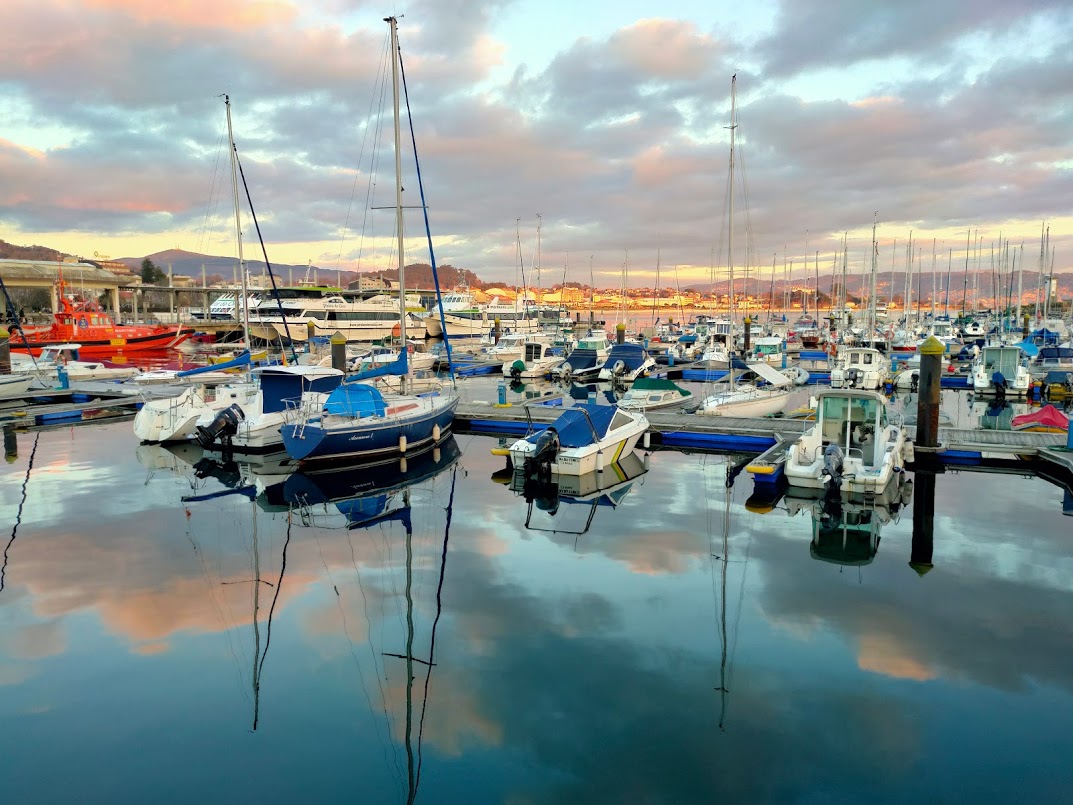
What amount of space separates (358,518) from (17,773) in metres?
9.02

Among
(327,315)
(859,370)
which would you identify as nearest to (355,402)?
(859,370)

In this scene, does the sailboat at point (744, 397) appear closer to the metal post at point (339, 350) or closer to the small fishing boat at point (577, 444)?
the small fishing boat at point (577, 444)

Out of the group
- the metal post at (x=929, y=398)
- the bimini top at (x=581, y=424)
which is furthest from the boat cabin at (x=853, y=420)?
the bimini top at (x=581, y=424)

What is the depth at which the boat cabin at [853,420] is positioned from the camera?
59.8 ft

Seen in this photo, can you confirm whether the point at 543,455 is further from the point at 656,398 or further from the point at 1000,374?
the point at 1000,374

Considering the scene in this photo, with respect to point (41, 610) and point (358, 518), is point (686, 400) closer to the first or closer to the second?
point (358, 518)

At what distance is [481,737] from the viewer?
791cm

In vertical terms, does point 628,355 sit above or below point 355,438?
above

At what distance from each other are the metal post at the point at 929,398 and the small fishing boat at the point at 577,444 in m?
8.43

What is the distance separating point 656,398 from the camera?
29.0 meters

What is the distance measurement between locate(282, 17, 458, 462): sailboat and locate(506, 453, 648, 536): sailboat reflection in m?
3.46

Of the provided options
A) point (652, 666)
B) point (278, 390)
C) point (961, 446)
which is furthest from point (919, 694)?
point (278, 390)

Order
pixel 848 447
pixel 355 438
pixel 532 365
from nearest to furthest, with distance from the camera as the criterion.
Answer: pixel 848 447 < pixel 355 438 < pixel 532 365

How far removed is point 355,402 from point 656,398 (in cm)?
1229
